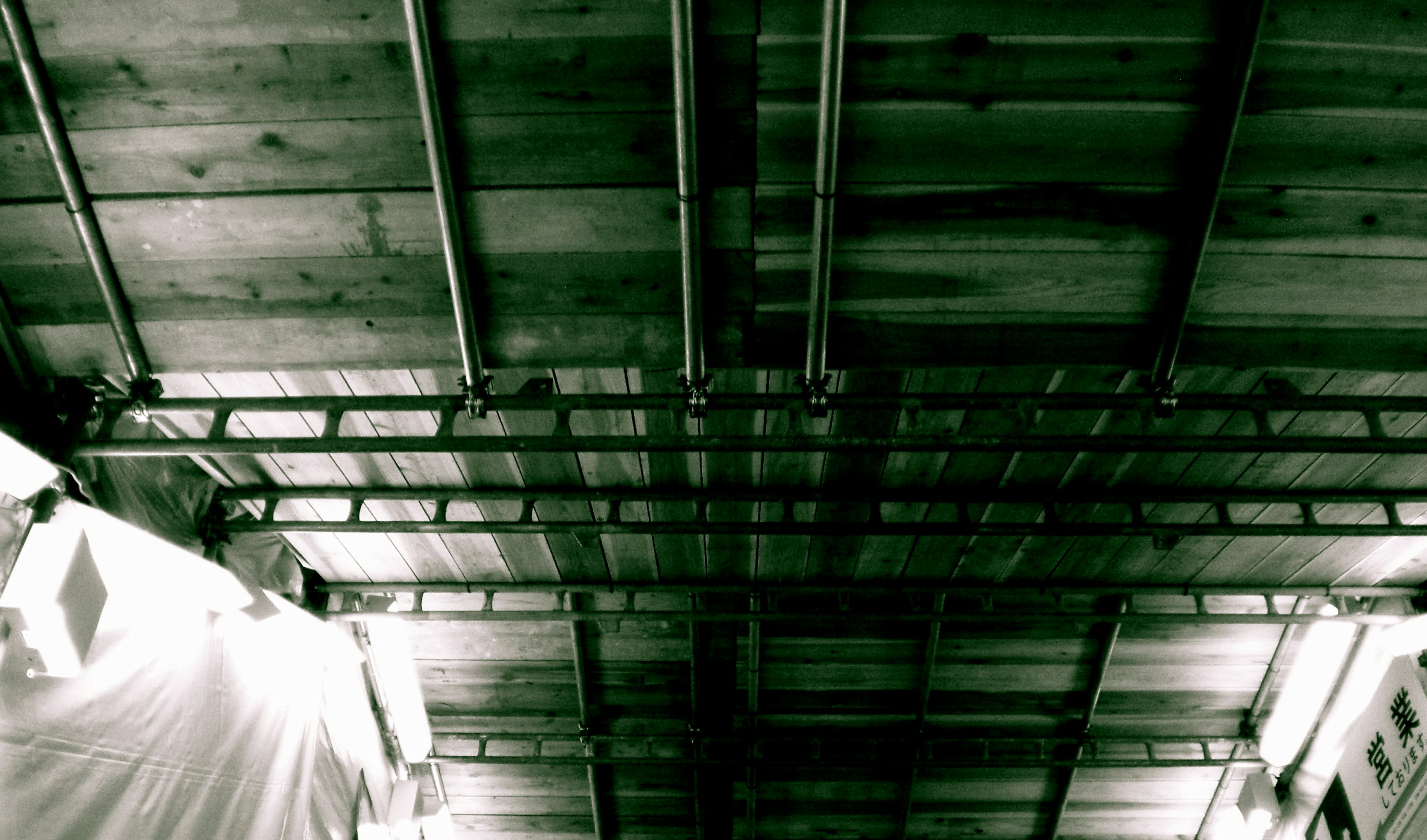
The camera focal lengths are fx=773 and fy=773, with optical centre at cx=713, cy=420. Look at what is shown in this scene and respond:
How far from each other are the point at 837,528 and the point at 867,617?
118 cm

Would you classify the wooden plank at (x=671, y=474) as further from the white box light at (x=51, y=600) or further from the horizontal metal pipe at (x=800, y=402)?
the white box light at (x=51, y=600)

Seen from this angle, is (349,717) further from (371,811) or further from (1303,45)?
(1303,45)

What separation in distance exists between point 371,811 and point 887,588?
423 centimetres

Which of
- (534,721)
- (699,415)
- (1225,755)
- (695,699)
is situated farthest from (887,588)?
(1225,755)

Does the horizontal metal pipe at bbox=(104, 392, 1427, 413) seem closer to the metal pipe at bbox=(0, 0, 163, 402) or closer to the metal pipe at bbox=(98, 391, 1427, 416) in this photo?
the metal pipe at bbox=(98, 391, 1427, 416)

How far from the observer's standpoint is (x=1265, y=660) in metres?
5.88

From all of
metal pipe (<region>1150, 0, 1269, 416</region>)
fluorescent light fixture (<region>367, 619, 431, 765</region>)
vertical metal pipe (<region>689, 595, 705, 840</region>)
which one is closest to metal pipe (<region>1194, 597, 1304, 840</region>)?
metal pipe (<region>1150, 0, 1269, 416</region>)

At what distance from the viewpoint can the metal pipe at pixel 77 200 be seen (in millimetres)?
2566

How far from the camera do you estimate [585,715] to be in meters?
5.99

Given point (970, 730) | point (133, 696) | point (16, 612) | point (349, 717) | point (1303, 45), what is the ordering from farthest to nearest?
point (970, 730) < point (349, 717) < point (133, 696) < point (16, 612) < point (1303, 45)

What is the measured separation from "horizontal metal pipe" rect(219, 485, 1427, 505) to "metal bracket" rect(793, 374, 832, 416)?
3.77ft

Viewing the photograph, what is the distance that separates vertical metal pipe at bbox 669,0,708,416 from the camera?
235cm

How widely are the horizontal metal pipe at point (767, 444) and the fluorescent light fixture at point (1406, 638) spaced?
8.12ft

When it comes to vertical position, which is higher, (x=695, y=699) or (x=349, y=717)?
(x=695, y=699)
